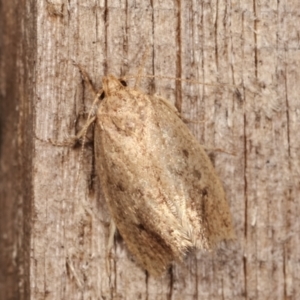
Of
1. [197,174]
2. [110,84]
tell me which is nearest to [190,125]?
[197,174]

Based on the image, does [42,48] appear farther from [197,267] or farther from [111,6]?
[197,267]

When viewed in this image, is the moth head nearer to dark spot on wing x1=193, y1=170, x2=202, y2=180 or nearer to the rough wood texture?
the rough wood texture

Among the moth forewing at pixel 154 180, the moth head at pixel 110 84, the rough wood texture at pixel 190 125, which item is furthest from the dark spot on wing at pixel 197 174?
the moth head at pixel 110 84

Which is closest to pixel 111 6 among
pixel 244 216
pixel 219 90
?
pixel 219 90

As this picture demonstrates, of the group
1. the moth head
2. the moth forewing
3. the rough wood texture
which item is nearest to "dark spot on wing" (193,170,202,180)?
the moth forewing

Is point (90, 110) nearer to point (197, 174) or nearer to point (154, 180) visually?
point (154, 180)

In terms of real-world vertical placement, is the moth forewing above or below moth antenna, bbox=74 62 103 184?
below

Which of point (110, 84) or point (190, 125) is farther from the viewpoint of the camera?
point (190, 125)

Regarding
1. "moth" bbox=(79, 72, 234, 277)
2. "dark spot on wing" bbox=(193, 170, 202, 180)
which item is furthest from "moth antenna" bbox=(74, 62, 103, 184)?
"dark spot on wing" bbox=(193, 170, 202, 180)
